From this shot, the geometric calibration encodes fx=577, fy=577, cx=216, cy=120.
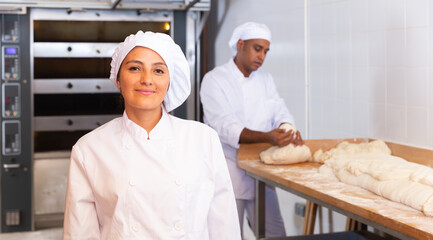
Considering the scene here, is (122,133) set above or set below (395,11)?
below

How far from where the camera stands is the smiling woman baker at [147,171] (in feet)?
4.61

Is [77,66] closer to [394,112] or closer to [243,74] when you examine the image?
[243,74]

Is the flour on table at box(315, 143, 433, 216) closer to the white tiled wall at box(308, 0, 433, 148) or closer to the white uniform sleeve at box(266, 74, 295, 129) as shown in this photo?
the white tiled wall at box(308, 0, 433, 148)

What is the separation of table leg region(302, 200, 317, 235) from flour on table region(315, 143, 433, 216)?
25.0 inches

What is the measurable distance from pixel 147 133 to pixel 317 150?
1.52 meters

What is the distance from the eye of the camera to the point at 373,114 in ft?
9.19

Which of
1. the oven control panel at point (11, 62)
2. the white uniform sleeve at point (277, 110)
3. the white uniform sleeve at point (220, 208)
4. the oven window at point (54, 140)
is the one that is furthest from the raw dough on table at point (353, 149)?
the oven control panel at point (11, 62)

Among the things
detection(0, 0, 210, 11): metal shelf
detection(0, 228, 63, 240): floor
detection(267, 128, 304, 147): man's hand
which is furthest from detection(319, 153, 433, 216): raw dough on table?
detection(0, 228, 63, 240): floor

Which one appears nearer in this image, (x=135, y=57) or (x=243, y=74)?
→ (x=135, y=57)

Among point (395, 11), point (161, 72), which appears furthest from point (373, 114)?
point (161, 72)

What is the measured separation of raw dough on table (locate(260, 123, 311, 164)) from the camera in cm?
266

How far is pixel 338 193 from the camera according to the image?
2070 millimetres

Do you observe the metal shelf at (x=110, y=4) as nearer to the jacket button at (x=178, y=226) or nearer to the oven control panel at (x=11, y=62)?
the oven control panel at (x=11, y=62)

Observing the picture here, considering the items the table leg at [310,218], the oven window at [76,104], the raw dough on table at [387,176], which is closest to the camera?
the raw dough on table at [387,176]
